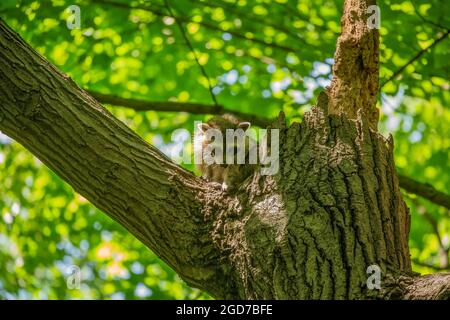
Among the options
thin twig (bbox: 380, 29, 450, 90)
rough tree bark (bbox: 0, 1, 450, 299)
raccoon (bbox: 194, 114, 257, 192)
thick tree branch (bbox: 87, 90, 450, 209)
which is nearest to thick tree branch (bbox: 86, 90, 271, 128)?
thick tree branch (bbox: 87, 90, 450, 209)

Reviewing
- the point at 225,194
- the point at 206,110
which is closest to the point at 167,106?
the point at 206,110

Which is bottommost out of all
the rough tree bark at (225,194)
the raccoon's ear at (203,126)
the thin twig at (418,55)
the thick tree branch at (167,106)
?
the rough tree bark at (225,194)

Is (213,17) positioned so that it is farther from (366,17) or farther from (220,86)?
(366,17)

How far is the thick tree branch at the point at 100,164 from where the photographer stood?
4.17 meters

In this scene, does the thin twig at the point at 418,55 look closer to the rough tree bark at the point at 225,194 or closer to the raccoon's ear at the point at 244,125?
the raccoon's ear at the point at 244,125

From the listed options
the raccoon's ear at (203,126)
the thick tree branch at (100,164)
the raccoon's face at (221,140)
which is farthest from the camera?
the raccoon's ear at (203,126)

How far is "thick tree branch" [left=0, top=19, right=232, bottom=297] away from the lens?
4.17 meters

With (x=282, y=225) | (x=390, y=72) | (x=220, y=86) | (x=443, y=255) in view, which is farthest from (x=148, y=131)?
(x=282, y=225)

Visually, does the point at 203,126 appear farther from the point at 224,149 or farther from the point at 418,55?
the point at 418,55

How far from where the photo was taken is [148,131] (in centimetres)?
839

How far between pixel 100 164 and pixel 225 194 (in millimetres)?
877

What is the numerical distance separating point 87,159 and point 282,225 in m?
1.35

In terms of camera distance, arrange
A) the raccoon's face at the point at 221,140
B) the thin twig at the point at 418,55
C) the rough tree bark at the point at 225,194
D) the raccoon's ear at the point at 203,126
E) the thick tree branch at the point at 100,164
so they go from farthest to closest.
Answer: the raccoon's ear at the point at 203,126
the raccoon's face at the point at 221,140
the thin twig at the point at 418,55
the thick tree branch at the point at 100,164
the rough tree bark at the point at 225,194

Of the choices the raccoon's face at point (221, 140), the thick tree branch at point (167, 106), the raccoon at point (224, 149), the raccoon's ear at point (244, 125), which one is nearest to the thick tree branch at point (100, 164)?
the raccoon at point (224, 149)
